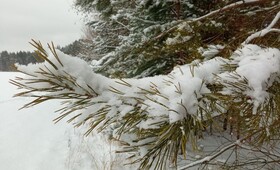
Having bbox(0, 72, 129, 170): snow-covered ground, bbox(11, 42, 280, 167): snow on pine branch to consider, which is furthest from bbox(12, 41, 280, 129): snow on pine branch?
bbox(0, 72, 129, 170): snow-covered ground

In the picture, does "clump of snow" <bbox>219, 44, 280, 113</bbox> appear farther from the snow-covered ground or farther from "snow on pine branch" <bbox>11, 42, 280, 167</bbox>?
the snow-covered ground

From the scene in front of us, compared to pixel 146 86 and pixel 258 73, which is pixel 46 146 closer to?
pixel 146 86

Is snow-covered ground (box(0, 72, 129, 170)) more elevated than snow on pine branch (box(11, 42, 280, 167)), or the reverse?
snow on pine branch (box(11, 42, 280, 167))

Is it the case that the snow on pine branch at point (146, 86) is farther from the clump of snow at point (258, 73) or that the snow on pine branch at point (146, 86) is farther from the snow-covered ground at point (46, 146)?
the snow-covered ground at point (46, 146)

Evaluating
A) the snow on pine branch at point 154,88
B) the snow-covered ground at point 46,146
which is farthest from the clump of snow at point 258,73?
the snow-covered ground at point 46,146

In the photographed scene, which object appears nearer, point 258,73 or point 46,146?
point 258,73

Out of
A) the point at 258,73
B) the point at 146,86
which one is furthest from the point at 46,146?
the point at 258,73

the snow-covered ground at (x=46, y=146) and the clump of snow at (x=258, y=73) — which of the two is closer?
the clump of snow at (x=258, y=73)

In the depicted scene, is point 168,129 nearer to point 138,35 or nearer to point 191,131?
point 191,131

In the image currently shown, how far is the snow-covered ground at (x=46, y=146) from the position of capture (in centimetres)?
406

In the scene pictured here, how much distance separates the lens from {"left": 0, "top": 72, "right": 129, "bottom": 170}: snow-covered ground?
160 inches

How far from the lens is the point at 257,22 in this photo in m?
2.44

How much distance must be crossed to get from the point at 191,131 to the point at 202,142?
3.88 meters

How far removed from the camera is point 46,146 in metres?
5.19
